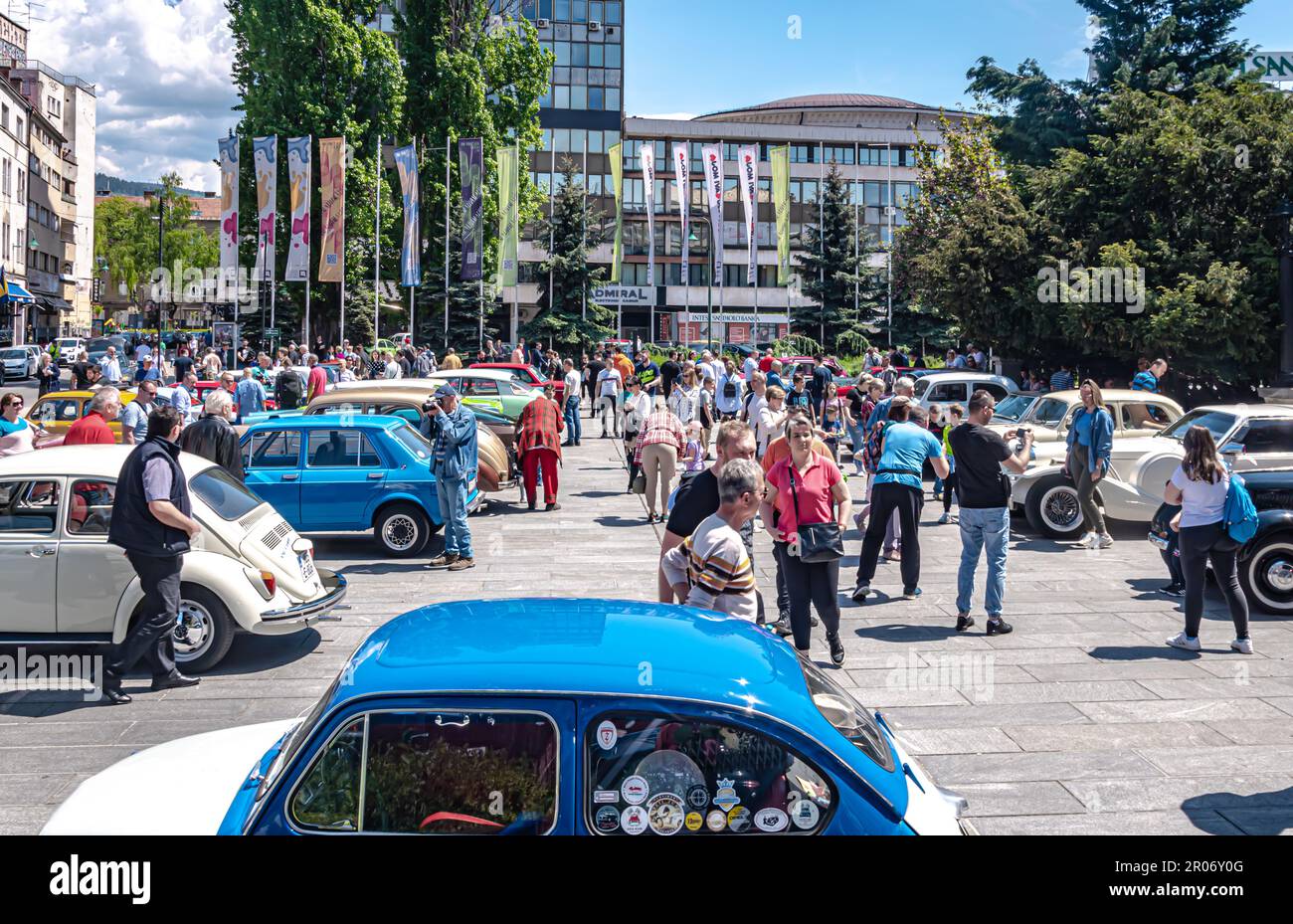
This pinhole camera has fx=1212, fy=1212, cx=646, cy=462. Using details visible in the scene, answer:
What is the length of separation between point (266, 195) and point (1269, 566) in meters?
37.3

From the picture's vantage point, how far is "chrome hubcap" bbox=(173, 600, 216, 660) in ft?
29.1

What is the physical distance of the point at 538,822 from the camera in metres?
3.75

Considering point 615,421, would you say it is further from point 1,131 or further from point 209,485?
point 1,131

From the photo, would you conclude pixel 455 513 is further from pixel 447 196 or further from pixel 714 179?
pixel 714 179

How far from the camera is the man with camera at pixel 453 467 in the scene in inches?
500

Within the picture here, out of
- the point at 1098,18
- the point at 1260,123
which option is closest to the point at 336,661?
the point at 1260,123

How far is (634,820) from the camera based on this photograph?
379cm

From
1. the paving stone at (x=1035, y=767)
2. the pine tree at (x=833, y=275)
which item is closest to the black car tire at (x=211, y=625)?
the paving stone at (x=1035, y=767)

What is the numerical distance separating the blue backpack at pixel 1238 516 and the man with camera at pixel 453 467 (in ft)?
23.9

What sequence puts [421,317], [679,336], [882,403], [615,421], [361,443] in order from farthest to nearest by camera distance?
1. [679,336]
2. [421,317]
3. [615,421]
4. [882,403]
5. [361,443]

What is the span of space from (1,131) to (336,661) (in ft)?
258

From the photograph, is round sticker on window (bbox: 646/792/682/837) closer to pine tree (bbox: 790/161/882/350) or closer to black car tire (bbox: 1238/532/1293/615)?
black car tire (bbox: 1238/532/1293/615)

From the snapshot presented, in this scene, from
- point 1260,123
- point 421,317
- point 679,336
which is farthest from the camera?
point 679,336

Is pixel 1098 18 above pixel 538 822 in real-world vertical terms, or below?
above
